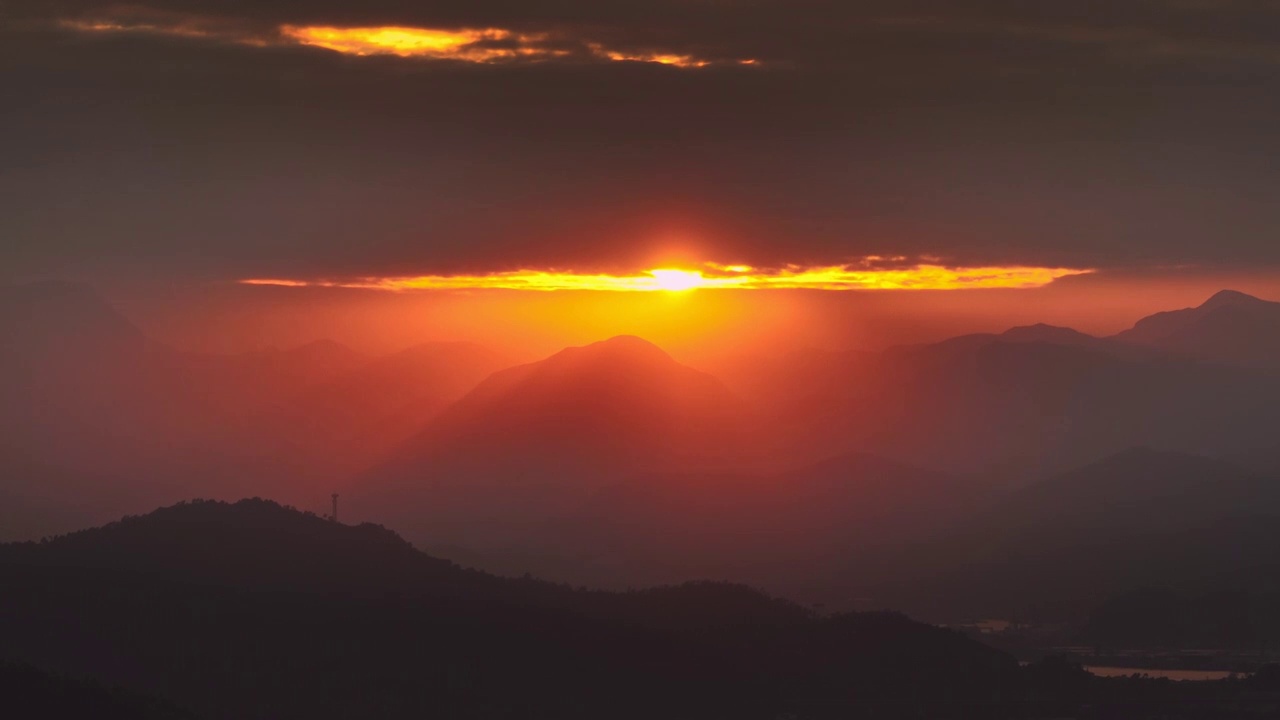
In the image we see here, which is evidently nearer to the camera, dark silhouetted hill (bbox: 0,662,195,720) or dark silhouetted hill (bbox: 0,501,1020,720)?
dark silhouetted hill (bbox: 0,662,195,720)

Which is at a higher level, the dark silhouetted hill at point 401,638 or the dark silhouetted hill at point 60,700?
the dark silhouetted hill at point 401,638

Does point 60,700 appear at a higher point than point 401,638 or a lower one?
lower

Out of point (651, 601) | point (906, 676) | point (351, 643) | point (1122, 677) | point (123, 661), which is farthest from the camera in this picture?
point (651, 601)

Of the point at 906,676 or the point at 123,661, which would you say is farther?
the point at 906,676

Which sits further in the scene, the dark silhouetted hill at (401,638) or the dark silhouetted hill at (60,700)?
the dark silhouetted hill at (401,638)

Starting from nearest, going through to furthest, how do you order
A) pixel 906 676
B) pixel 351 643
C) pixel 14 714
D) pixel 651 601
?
pixel 14 714, pixel 351 643, pixel 906 676, pixel 651 601

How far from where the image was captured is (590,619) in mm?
157750

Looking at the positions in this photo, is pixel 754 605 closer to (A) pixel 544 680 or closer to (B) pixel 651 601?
(B) pixel 651 601

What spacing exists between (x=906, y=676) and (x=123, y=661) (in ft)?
226

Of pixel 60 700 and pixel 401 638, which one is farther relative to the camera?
pixel 401 638

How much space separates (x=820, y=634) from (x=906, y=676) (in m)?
11.0

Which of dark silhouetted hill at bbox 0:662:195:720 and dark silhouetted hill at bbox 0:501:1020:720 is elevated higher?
dark silhouetted hill at bbox 0:501:1020:720

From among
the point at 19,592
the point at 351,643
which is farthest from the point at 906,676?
the point at 19,592

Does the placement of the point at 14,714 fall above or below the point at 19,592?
below
